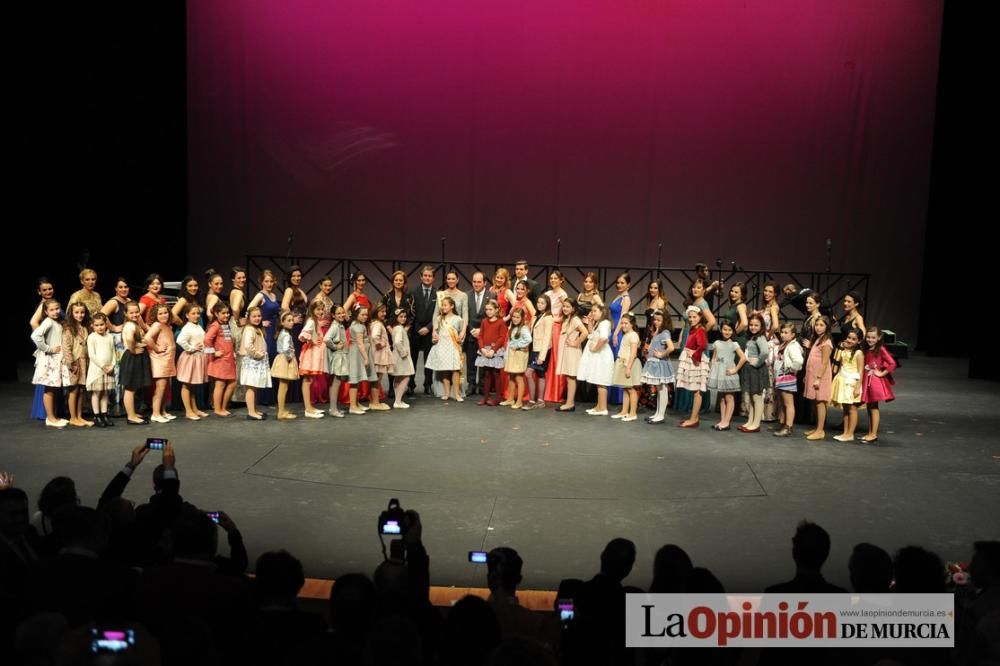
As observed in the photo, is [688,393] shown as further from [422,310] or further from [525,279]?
[422,310]

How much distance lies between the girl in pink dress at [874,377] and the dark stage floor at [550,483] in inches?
10.3

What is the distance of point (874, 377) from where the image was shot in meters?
8.29

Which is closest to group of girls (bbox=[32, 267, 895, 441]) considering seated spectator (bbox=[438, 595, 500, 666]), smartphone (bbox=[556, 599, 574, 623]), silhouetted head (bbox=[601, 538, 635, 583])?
silhouetted head (bbox=[601, 538, 635, 583])

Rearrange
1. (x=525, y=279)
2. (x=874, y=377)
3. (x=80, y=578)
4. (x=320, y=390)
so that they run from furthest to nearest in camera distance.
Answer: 1. (x=525, y=279)
2. (x=320, y=390)
3. (x=874, y=377)
4. (x=80, y=578)

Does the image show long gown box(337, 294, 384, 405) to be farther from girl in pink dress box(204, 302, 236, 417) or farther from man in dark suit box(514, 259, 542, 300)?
man in dark suit box(514, 259, 542, 300)

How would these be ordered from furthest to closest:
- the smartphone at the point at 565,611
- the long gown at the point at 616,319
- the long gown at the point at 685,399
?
the long gown at the point at 616,319 < the long gown at the point at 685,399 < the smartphone at the point at 565,611

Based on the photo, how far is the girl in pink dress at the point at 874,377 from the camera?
8.26 meters

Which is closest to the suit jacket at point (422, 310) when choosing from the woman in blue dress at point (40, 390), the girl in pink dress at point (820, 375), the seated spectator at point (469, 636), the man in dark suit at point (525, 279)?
the man in dark suit at point (525, 279)

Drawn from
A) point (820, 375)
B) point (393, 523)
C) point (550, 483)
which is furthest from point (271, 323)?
point (393, 523)

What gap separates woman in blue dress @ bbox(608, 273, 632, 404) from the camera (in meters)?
9.64

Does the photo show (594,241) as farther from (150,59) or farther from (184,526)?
(184,526)

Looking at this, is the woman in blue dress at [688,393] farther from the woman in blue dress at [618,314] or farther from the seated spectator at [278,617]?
the seated spectator at [278,617]

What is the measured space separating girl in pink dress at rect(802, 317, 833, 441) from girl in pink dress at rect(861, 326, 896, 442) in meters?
0.31

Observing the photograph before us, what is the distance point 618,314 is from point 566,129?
499 centimetres
